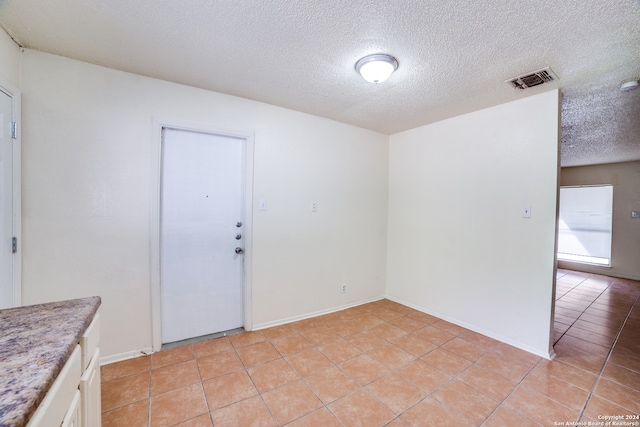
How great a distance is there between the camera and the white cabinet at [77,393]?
2.29 ft

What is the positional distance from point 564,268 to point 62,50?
8.81 meters

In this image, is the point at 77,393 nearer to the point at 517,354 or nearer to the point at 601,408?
the point at 601,408

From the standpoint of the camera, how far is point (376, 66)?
6.06 feet

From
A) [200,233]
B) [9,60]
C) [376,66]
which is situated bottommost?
[200,233]

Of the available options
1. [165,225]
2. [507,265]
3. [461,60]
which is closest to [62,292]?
[165,225]

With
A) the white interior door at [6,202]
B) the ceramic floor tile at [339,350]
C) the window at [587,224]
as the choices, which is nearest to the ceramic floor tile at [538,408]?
the ceramic floor tile at [339,350]

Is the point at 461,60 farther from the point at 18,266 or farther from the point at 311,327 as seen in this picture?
the point at 18,266

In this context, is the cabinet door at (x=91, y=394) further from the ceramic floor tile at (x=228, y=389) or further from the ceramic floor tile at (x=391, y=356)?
the ceramic floor tile at (x=391, y=356)

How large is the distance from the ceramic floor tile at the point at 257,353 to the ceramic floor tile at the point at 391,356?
87 centimetres

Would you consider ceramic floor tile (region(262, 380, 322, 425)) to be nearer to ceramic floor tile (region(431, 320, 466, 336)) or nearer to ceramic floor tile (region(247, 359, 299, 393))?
ceramic floor tile (region(247, 359, 299, 393))

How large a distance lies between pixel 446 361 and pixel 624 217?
5.76 m

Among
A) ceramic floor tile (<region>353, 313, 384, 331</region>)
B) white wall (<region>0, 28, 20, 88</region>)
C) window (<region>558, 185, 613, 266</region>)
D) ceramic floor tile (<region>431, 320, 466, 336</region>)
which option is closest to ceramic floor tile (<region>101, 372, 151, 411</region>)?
ceramic floor tile (<region>353, 313, 384, 331</region>)

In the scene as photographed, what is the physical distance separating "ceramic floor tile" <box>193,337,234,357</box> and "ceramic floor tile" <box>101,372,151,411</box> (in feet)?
1.36

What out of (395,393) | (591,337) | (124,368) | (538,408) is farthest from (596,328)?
(124,368)
